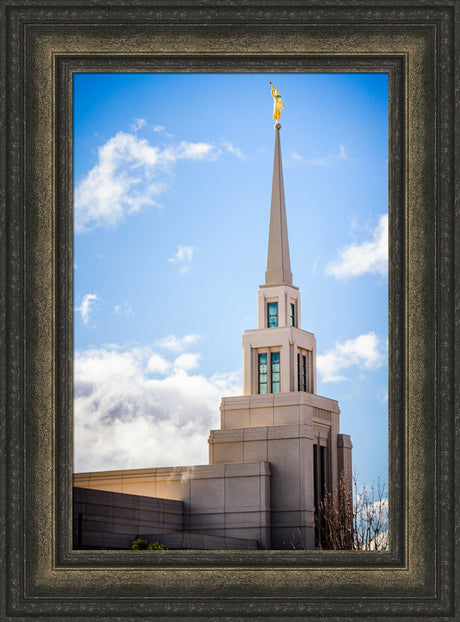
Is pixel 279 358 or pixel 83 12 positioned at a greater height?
pixel 83 12

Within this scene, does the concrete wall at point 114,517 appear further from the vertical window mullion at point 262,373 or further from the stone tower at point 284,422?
the vertical window mullion at point 262,373

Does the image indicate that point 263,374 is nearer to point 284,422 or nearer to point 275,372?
point 275,372

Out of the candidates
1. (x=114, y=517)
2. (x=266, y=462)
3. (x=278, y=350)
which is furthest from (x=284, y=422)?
(x=114, y=517)

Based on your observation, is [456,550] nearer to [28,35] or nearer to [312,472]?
[28,35]

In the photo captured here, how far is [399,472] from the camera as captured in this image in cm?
518

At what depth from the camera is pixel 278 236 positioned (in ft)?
57.6

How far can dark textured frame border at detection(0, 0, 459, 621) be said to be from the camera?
16.6 ft

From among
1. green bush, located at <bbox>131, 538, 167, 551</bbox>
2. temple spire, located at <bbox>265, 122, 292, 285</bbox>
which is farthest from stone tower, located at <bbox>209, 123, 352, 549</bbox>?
green bush, located at <bbox>131, 538, 167, 551</bbox>

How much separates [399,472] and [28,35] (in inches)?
129

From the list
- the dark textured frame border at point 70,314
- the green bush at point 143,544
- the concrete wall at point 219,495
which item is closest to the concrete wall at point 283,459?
the concrete wall at point 219,495

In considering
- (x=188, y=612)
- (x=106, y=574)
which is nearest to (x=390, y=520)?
(x=188, y=612)

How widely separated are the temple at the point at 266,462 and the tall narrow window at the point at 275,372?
0.03 m

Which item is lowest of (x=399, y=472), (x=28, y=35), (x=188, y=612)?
(x=188, y=612)

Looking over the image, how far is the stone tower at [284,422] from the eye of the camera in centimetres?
2359
